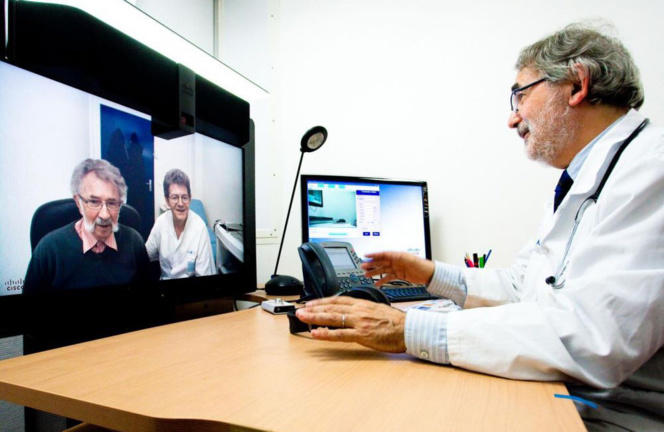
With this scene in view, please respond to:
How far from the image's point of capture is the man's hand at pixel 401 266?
1.14 meters

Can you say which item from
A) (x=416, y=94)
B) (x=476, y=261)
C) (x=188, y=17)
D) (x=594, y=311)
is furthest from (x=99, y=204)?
(x=188, y=17)

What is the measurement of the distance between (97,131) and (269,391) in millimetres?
650

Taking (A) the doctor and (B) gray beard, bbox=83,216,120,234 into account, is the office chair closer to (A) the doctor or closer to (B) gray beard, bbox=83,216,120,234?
(B) gray beard, bbox=83,216,120,234

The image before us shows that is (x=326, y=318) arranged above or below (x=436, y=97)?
below

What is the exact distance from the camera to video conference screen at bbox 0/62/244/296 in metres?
0.65

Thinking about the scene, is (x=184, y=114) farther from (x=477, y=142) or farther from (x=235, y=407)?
(x=477, y=142)

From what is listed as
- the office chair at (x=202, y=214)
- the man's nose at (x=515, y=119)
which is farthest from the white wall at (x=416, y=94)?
the office chair at (x=202, y=214)

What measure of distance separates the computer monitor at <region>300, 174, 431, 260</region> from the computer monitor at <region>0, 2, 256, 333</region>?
32cm

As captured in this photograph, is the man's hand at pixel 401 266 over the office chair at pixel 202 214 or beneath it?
beneath

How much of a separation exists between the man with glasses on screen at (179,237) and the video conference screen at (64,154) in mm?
15

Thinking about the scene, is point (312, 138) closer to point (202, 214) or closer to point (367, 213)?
point (367, 213)

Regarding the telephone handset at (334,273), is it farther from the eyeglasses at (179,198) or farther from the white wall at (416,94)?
the white wall at (416,94)

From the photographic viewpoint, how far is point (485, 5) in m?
1.57

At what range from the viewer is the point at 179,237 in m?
1.00
